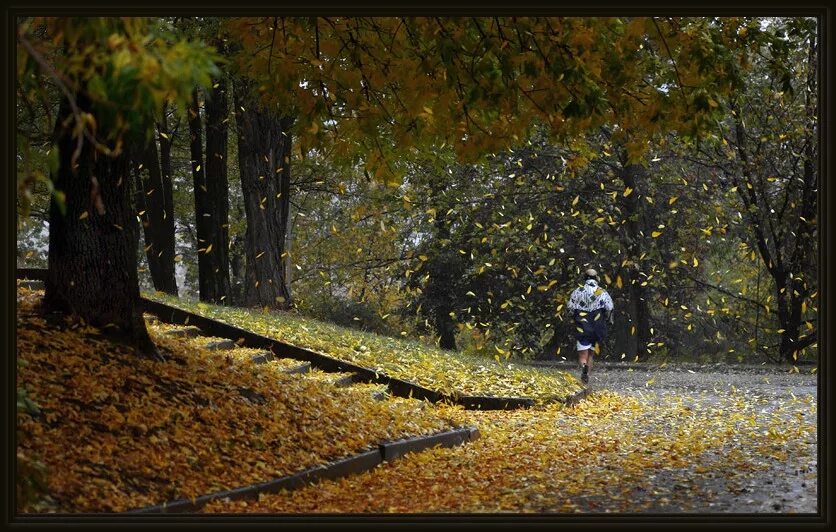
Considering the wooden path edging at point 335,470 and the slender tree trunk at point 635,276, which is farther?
the slender tree trunk at point 635,276

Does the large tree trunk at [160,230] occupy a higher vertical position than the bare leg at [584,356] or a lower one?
higher

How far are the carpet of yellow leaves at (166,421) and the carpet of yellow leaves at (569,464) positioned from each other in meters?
0.41

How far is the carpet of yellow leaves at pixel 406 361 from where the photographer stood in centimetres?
1476

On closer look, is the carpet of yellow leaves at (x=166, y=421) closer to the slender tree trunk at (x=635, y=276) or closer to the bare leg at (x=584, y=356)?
the bare leg at (x=584, y=356)

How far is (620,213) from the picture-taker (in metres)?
24.9

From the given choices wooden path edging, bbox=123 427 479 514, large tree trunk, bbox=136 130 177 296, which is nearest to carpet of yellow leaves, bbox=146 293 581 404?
wooden path edging, bbox=123 427 479 514

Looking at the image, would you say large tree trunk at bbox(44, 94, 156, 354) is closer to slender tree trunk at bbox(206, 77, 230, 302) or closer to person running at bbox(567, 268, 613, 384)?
person running at bbox(567, 268, 613, 384)

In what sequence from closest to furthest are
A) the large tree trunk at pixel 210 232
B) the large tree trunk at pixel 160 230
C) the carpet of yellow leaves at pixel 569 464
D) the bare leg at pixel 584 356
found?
the carpet of yellow leaves at pixel 569 464 < the bare leg at pixel 584 356 < the large tree trunk at pixel 210 232 < the large tree trunk at pixel 160 230

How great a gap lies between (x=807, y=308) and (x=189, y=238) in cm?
1944

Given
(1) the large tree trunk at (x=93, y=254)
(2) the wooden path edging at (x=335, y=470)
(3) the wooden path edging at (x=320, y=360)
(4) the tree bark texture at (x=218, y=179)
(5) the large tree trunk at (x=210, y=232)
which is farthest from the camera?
(5) the large tree trunk at (x=210, y=232)

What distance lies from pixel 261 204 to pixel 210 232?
128 cm

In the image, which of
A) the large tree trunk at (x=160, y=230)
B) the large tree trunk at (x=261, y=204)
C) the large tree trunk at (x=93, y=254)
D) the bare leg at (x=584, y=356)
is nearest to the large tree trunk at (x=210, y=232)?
the large tree trunk at (x=261, y=204)

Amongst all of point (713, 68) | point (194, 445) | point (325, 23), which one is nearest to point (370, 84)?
point (325, 23)
